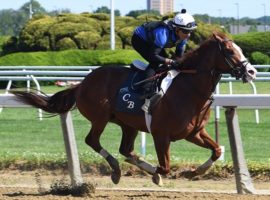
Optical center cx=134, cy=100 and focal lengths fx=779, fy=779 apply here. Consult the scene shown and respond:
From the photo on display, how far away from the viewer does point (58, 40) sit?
3023 cm

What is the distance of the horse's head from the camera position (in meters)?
6.96

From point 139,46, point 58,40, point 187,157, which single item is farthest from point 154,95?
point 58,40

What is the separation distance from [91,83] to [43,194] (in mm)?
1329

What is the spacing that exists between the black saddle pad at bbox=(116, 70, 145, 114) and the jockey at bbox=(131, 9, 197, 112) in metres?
0.12

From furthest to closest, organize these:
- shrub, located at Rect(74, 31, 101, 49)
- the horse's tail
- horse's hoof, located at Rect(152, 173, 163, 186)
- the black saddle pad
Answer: shrub, located at Rect(74, 31, 101, 49)
the horse's tail
the black saddle pad
horse's hoof, located at Rect(152, 173, 163, 186)

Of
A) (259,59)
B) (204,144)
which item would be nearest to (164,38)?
(204,144)

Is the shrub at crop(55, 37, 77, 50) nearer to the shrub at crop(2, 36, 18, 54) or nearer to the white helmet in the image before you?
the shrub at crop(2, 36, 18, 54)

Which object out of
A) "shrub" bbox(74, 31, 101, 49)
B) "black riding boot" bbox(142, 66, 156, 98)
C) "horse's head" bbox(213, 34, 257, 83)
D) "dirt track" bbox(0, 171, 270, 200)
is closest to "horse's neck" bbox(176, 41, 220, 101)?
"horse's head" bbox(213, 34, 257, 83)

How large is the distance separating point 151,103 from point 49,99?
153 centimetres

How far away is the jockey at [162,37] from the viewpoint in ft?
24.7

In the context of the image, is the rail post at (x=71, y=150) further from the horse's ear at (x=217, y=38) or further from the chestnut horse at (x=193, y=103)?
the horse's ear at (x=217, y=38)

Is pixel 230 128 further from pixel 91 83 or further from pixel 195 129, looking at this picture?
pixel 91 83

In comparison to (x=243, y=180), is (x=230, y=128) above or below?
above

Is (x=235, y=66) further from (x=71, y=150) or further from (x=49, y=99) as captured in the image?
(x=49, y=99)
